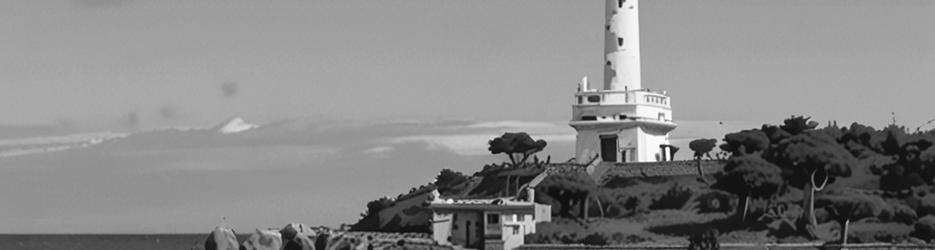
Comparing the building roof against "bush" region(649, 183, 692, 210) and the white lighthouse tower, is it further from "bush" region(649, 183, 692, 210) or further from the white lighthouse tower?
the white lighthouse tower

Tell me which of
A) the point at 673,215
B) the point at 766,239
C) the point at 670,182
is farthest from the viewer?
the point at 670,182

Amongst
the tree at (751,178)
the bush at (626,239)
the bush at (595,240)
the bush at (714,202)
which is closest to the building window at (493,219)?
the bush at (595,240)

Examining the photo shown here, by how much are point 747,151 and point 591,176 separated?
10514 mm

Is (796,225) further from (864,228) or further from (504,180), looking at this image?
(504,180)

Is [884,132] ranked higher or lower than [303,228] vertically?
higher

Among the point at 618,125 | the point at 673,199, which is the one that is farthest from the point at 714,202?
the point at 618,125

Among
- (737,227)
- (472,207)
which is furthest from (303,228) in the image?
(737,227)

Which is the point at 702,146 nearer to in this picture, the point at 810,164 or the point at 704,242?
the point at 810,164

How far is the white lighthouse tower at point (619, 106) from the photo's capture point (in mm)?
108188

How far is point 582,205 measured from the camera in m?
97.5

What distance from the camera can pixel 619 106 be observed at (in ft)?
356

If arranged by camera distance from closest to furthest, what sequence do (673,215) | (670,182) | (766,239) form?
1. (766,239)
2. (673,215)
3. (670,182)

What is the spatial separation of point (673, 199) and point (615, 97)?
35.9ft

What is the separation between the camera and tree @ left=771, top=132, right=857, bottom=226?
90.1 metres
